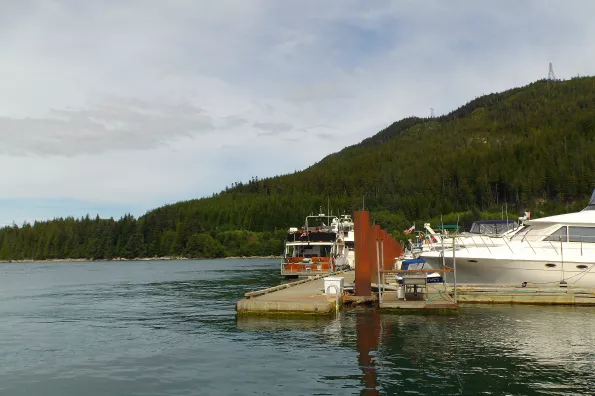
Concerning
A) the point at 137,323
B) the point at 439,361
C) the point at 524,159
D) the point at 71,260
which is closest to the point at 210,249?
the point at 71,260

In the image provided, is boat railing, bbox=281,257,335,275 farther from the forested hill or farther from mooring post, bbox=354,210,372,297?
the forested hill

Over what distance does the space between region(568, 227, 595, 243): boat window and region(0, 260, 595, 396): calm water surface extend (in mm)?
6295

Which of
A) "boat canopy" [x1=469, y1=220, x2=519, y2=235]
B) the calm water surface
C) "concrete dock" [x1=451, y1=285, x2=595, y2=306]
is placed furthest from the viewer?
"boat canopy" [x1=469, y1=220, x2=519, y2=235]

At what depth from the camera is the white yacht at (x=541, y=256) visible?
28.8 meters

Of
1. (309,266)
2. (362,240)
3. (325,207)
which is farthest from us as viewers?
(325,207)

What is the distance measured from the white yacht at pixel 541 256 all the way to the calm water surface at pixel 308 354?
474 cm

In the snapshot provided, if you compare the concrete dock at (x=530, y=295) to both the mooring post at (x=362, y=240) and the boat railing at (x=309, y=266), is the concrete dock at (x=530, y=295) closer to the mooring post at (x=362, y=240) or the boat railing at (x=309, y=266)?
the mooring post at (x=362, y=240)

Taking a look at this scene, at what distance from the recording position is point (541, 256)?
2912cm

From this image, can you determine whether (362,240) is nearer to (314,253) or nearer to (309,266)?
(309,266)

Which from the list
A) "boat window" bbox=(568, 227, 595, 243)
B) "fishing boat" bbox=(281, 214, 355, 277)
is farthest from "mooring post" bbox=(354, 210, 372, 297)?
"fishing boat" bbox=(281, 214, 355, 277)

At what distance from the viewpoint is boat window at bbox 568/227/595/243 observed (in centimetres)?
2936

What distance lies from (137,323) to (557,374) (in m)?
17.8

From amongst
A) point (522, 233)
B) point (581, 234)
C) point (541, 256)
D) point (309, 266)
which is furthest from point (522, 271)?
point (309, 266)

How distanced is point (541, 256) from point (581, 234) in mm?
2810
